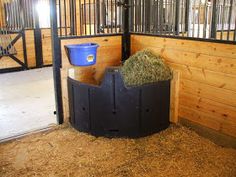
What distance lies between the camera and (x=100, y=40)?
3162 mm

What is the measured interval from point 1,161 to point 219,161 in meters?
1.86

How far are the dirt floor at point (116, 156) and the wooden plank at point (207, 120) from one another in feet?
0.49

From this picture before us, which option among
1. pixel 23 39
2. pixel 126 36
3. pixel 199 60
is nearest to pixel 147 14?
pixel 126 36

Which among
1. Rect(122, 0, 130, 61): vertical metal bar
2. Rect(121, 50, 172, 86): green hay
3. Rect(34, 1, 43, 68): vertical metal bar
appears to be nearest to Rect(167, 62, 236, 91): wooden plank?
Rect(121, 50, 172, 86): green hay

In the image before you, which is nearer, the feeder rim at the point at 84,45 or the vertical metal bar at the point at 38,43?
the feeder rim at the point at 84,45

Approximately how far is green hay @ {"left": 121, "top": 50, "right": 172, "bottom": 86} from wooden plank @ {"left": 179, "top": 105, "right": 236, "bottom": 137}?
1.37ft

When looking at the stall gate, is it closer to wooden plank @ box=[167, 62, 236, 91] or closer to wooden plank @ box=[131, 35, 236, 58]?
wooden plank @ box=[131, 35, 236, 58]

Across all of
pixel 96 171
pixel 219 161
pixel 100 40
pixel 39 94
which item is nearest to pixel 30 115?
pixel 39 94

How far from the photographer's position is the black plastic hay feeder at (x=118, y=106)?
2596 mm

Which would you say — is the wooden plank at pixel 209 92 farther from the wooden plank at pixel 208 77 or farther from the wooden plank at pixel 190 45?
the wooden plank at pixel 190 45

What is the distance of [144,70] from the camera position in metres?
2.71

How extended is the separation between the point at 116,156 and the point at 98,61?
1.26 metres

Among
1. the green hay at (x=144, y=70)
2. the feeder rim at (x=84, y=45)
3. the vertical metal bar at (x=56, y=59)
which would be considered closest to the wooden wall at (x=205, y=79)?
the green hay at (x=144, y=70)

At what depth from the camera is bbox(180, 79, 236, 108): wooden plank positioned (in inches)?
94.2
